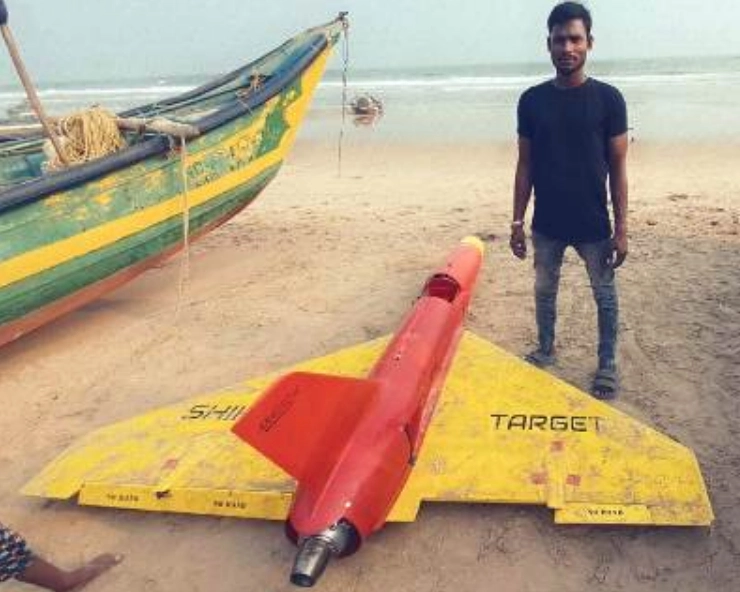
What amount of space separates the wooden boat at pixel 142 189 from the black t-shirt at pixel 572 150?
9.85ft

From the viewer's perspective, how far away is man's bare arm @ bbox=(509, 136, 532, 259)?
3964 millimetres

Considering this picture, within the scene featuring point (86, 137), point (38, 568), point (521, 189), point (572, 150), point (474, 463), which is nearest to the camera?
point (38, 568)

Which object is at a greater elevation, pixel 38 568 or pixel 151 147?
pixel 151 147

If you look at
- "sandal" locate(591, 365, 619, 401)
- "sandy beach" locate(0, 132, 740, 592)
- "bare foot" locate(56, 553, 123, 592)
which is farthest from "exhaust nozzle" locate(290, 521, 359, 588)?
"sandal" locate(591, 365, 619, 401)

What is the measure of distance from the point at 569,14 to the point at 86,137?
3824mm

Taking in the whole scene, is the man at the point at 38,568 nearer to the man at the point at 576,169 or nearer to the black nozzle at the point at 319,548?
the black nozzle at the point at 319,548

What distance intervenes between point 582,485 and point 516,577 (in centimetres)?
49

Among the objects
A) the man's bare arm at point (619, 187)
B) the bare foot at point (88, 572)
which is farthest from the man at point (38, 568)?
the man's bare arm at point (619, 187)

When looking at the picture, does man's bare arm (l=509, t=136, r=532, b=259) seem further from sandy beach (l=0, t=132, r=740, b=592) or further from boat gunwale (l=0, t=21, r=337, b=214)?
boat gunwale (l=0, t=21, r=337, b=214)

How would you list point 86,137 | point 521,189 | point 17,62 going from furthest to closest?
point 86,137 < point 17,62 < point 521,189

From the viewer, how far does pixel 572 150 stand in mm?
3705

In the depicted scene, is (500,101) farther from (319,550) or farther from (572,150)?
(319,550)

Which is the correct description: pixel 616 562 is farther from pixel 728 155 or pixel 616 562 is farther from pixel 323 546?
pixel 728 155

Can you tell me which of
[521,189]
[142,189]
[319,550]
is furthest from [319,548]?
[142,189]
